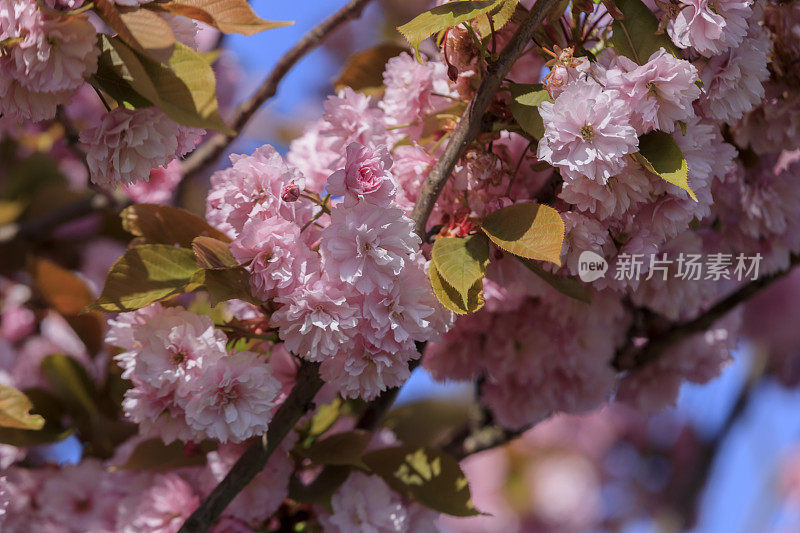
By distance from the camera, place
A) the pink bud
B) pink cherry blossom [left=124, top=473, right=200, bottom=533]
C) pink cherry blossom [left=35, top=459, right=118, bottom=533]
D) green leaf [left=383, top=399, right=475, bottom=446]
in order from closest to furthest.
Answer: the pink bud → pink cherry blossom [left=124, top=473, right=200, bottom=533] → pink cherry blossom [left=35, top=459, right=118, bottom=533] → green leaf [left=383, top=399, right=475, bottom=446]

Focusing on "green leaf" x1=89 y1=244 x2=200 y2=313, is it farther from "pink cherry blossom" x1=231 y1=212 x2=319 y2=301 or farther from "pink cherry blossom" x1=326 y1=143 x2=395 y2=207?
"pink cherry blossom" x1=326 y1=143 x2=395 y2=207

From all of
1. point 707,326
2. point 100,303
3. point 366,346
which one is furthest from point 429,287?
point 707,326

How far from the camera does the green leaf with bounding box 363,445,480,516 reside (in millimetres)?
884

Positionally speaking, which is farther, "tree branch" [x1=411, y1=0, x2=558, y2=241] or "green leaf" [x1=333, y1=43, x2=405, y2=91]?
"green leaf" [x1=333, y1=43, x2=405, y2=91]

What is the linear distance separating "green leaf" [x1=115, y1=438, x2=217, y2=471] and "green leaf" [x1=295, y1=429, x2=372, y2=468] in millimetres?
141

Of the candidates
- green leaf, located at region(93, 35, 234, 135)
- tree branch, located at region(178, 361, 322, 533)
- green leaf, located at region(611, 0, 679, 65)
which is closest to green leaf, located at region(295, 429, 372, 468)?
tree branch, located at region(178, 361, 322, 533)

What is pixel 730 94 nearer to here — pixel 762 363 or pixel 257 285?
pixel 257 285

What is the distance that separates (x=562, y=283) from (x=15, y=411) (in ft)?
2.08

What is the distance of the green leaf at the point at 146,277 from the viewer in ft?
2.41

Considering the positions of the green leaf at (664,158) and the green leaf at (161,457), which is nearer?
the green leaf at (664,158)

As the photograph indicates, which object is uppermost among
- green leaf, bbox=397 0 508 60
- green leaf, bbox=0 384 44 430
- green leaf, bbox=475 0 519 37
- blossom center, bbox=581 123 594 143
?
green leaf, bbox=397 0 508 60

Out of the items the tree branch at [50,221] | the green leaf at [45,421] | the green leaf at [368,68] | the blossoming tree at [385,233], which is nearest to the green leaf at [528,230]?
the blossoming tree at [385,233]

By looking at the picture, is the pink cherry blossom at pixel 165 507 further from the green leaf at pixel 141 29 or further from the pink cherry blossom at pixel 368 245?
the green leaf at pixel 141 29

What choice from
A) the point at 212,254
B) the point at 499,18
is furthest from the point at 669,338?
the point at 212,254
